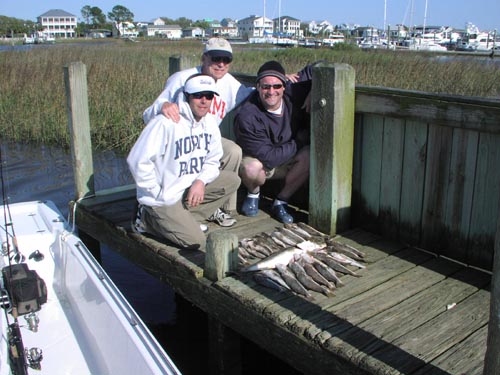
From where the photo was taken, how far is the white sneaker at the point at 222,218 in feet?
15.8

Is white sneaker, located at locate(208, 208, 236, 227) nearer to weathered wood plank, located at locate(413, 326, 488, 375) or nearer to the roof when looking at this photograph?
weathered wood plank, located at locate(413, 326, 488, 375)

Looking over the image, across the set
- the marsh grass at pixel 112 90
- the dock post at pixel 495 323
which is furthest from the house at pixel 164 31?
the dock post at pixel 495 323

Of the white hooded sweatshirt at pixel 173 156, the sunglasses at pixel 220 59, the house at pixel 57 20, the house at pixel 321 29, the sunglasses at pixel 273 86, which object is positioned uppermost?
the house at pixel 57 20

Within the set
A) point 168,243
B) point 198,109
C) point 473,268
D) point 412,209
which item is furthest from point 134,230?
point 473,268

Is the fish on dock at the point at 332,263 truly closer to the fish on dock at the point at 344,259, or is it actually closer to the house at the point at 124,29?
the fish on dock at the point at 344,259

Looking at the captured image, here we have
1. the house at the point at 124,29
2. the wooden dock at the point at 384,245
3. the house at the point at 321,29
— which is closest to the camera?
the wooden dock at the point at 384,245

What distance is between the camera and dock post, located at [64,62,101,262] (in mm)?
5527

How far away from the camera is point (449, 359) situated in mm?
2705

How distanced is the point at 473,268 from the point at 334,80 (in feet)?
5.75

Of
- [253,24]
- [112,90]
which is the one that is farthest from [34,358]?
[253,24]

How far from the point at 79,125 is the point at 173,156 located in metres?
1.93

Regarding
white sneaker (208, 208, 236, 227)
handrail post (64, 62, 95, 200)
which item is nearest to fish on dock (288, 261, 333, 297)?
white sneaker (208, 208, 236, 227)

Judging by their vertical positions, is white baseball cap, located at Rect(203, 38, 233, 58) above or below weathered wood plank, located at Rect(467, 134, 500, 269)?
above

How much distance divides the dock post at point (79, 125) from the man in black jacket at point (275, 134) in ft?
6.24
